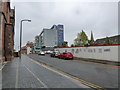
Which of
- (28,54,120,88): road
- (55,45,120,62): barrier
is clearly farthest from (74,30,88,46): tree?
(28,54,120,88): road

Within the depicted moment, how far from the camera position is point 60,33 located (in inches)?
5027

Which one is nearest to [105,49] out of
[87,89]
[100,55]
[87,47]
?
[100,55]

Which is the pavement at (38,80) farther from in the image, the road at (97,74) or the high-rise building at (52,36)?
the high-rise building at (52,36)

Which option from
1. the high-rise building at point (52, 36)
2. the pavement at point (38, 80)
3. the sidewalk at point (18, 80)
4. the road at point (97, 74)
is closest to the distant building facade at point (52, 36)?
the high-rise building at point (52, 36)

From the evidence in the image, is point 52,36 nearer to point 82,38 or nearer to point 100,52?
point 82,38

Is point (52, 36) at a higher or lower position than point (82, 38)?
higher

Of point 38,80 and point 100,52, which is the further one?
point 100,52

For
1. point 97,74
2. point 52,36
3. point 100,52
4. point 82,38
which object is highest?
point 52,36

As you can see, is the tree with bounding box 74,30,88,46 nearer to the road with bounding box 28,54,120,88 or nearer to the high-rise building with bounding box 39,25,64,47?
the road with bounding box 28,54,120,88

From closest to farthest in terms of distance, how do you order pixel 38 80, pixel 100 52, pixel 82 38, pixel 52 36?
pixel 38 80 → pixel 100 52 → pixel 82 38 → pixel 52 36

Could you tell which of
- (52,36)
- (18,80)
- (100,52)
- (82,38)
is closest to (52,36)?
(52,36)

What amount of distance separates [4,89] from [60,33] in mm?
121346

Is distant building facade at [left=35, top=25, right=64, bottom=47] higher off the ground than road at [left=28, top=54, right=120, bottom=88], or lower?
higher

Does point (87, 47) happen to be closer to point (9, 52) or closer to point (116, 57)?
point (116, 57)
